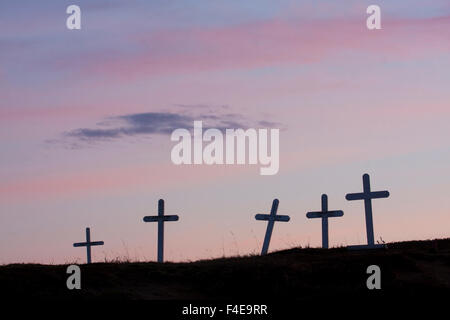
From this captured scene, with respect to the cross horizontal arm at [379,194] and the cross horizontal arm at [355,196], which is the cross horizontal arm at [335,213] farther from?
the cross horizontal arm at [379,194]

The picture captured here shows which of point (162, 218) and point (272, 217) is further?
point (272, 217)

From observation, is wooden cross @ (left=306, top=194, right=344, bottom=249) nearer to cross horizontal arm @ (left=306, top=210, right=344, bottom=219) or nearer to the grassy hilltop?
cross horizontal arm @ (left=306, top=210, right=344, bottom=219)

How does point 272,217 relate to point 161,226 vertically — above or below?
above

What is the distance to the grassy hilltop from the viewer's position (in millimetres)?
29797

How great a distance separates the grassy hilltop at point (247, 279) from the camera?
2980 centimetres

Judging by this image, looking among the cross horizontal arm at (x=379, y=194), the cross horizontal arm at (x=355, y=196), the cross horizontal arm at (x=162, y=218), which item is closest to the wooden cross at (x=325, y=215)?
the cross horizontal arm at (x=355, y=196)

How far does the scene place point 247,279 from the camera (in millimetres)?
31641

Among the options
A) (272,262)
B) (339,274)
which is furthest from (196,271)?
(339,274)

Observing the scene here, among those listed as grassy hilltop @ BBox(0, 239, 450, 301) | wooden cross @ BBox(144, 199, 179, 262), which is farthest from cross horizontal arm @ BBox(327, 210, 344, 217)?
wooden cross @ BBox(144, 199, 179, 262)

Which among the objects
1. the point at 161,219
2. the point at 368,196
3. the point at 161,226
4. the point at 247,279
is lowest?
the point at 247,279

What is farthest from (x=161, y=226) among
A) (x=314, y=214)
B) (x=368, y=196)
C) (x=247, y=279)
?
(x=247, y=279)

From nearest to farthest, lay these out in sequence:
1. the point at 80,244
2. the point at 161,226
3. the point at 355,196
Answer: the point at 355,196, the point at 161,226, the point at 80,244

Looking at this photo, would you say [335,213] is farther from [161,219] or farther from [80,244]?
[80,244]
